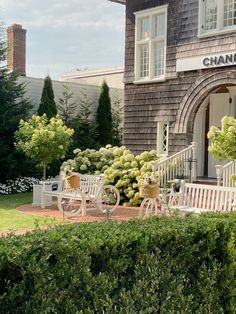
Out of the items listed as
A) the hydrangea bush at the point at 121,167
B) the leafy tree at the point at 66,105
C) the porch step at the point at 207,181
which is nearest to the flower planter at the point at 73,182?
the hydrangea bush at the point at 121,167

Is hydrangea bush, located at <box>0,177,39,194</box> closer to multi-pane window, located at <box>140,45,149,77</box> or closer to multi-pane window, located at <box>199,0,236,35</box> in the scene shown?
multi-pane window, located at <box>140,45,149,77</box>

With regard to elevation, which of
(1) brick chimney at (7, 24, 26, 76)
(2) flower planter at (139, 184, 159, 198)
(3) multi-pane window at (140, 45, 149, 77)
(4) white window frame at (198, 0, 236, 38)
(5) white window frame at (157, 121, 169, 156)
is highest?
(1) brick chimney at (7, 24, 26, 76)

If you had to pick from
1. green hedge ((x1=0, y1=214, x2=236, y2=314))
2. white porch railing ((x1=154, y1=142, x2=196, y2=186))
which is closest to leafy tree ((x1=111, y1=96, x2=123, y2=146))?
white porch railing ((x1=154, y1=142, x2=196, y2=186))

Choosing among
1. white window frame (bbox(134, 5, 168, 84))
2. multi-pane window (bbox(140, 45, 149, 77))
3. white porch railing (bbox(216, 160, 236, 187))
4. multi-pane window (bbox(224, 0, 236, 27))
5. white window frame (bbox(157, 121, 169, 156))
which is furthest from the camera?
multi-pane window (bbox(140, 45, 149, 77))

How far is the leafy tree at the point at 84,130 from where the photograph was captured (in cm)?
1861

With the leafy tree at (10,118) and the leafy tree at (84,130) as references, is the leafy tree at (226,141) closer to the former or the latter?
the leafy tree at (10,118)

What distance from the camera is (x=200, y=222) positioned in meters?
4.00

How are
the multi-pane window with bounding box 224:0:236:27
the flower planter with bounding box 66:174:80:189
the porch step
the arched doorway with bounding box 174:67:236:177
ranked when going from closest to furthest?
the flower planter with bounding box 66:174:80:189
the multi-pane window with bounding box 224:0:236:27
the arched doorway with bounding box 174:67:236:177
the porch step

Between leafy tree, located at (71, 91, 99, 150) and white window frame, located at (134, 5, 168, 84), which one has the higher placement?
white window frame, located at (134, 5, 168, 84)

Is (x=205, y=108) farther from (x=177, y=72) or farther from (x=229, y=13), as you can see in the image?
(x=229, y=13)

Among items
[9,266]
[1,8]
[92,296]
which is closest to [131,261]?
[92,296]

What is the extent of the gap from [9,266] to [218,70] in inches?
453

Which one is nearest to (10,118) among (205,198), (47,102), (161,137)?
(47,102)

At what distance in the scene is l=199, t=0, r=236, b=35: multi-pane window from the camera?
13.3 meters
